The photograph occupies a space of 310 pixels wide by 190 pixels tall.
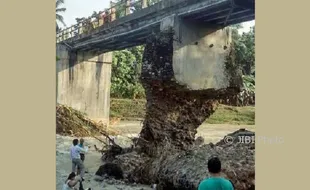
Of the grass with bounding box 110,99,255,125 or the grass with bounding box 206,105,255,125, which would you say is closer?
the grass with bounding box 206,105,255,125

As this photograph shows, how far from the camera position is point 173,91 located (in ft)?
25.1

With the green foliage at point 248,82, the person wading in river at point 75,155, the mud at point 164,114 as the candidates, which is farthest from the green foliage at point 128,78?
the person wading in river at point 75,155

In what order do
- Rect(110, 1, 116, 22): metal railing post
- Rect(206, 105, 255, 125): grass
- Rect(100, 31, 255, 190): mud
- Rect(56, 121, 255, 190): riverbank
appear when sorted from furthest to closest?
Rect(110, 1, 116, 22): metal railing post, Rect(100, 31, 255, 190): mud, Rect(56, 121, 255, 190): riverbank, Rect(206, 105, 255, 125): grass

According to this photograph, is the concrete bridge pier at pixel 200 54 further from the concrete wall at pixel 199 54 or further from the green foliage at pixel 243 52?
the green foliage at pixel 243 52

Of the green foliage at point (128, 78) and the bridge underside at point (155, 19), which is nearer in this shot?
the bridge underside at point (155, 19)

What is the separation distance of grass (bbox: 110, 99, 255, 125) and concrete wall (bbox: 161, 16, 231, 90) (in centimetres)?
66

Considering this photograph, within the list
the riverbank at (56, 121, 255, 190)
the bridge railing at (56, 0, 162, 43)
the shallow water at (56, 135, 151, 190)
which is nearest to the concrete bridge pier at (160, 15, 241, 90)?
the riverbank at (56, 121, 255, 190)

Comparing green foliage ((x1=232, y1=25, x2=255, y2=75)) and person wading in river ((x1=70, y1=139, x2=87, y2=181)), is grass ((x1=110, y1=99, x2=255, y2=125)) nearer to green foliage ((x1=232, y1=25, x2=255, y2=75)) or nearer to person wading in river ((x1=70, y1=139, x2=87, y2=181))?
green foliage ((x1=232, y1=25, x2=255, y2=75))

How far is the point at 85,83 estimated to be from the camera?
29.8ft

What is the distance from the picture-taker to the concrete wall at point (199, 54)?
7539 mm

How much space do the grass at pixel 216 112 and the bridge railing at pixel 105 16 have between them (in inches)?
67.1

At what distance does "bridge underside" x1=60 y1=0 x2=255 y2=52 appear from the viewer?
7.15m
